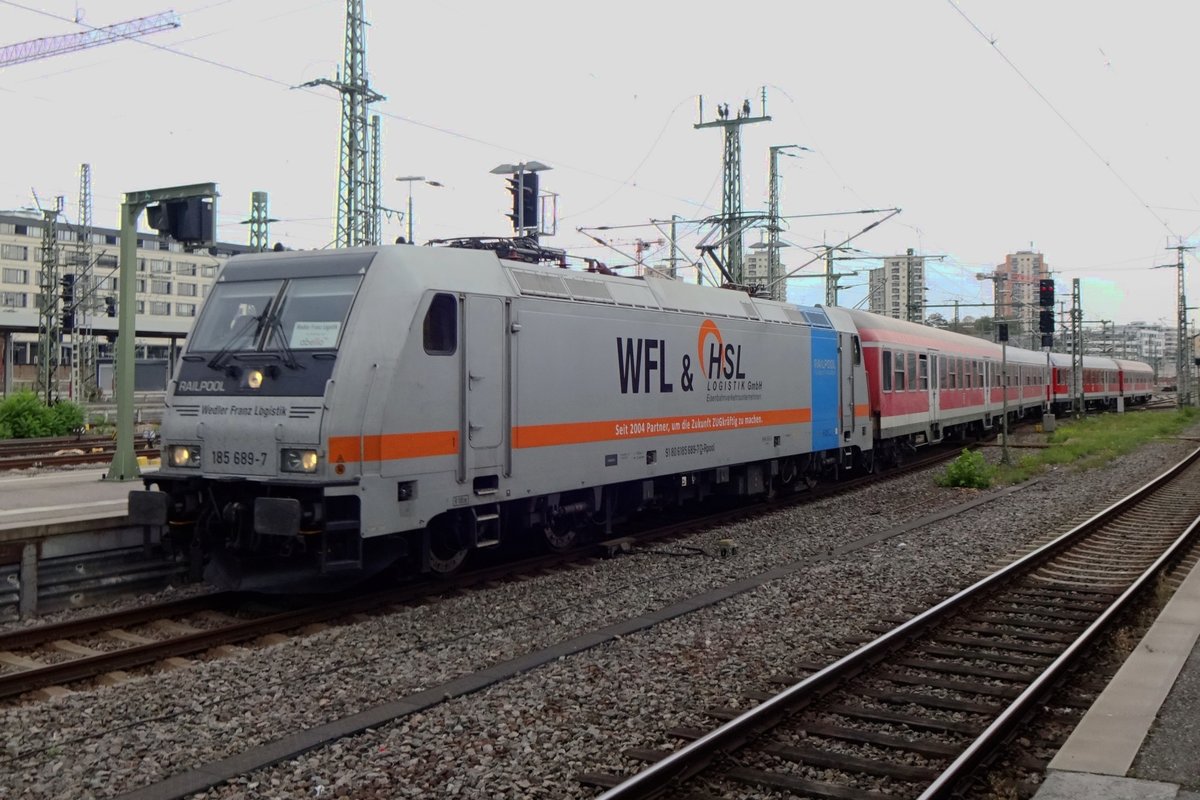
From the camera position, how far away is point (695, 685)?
7.19m

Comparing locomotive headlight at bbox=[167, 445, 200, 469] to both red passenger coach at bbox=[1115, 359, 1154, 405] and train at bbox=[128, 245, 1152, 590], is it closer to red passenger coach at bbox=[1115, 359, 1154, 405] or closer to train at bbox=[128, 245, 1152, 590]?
train at bbox=[128, 245, 1152, 590]

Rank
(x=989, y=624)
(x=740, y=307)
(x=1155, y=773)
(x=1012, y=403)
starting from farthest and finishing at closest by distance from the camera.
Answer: (x=1012, y=403)
(x=740, y=307)
(x=989, y=624)
(x=1155, y=773)

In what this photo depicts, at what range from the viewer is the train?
29.3 ft

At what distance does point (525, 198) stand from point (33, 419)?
15.6 metres

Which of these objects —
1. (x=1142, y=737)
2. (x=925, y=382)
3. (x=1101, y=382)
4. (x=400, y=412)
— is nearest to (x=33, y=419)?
(x=400, y=412)

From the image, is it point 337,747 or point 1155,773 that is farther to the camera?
point 337,747

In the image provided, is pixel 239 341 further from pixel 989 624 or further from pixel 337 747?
pixel 989 624

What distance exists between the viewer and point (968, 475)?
65.7 ft

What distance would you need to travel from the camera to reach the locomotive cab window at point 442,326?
31.5 feet

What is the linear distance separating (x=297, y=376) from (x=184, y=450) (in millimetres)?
1440

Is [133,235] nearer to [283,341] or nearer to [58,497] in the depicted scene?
[58,497]

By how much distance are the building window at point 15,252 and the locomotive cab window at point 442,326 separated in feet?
262

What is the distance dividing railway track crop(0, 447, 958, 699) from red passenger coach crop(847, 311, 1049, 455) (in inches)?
481

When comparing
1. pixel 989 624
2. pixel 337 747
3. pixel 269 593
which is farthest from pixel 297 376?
pixel 989 624
